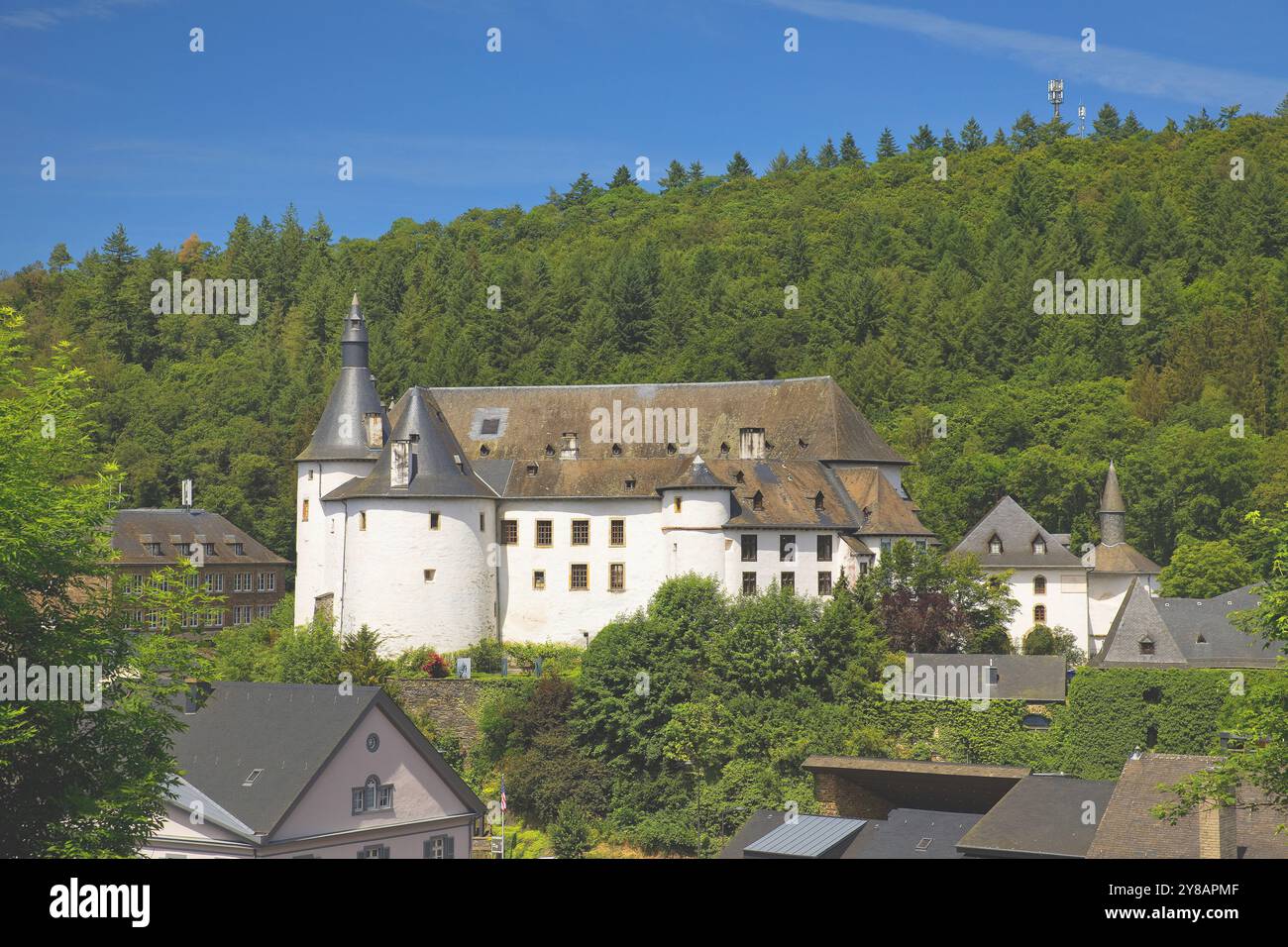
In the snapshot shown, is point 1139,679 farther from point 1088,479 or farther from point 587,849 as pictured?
point 1088,479

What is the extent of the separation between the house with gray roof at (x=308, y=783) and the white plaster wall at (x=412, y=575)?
71.9 ft

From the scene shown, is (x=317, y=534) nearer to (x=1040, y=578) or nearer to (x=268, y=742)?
(x=268, y=742)

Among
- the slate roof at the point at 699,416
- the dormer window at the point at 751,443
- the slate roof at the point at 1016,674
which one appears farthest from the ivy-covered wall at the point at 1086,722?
the slate roof at the point at 699,416

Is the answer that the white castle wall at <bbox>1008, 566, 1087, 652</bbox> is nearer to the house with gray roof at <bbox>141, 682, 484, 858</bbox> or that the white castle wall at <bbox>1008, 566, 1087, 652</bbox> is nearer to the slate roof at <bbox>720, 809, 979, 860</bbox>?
the slate roof at <bbox>720, 809, 979, 860</bbox>

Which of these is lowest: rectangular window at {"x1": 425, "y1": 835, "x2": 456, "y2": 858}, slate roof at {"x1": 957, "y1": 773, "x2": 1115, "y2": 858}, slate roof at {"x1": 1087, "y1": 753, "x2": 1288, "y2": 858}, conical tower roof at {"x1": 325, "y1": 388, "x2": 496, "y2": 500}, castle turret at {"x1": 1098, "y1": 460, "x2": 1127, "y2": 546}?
rectangular window at {"x1": 425, "y1": 835, "x2": 456, "y2": 858}

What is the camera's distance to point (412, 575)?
56.8 meters

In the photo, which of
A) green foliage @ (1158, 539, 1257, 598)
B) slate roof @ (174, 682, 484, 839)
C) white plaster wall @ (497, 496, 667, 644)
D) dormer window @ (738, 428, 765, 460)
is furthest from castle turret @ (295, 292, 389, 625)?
green foliage @ (1158, 539, 1257, 598)

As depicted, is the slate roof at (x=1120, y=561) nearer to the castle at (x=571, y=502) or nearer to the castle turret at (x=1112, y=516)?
the castle turret at (x=1112, y=516)

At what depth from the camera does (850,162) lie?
145000mm

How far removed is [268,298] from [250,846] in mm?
93587

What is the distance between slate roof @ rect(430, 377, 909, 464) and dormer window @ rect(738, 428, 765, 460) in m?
0.52

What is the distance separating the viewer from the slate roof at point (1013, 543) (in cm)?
6219

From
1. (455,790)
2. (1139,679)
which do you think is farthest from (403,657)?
(1139,679)

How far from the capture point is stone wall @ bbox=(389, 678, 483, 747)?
51719 millimetres
